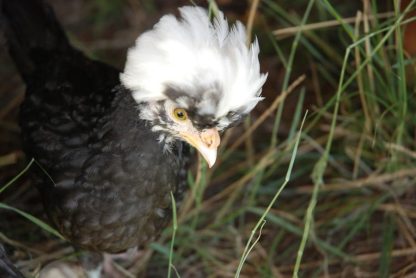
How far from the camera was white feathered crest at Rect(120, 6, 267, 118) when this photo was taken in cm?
128

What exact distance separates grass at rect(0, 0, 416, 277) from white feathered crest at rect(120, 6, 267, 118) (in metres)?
0.43

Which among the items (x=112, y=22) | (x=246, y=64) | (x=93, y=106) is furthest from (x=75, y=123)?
(x=112, y=22)

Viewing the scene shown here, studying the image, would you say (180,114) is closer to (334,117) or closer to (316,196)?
(334,117)

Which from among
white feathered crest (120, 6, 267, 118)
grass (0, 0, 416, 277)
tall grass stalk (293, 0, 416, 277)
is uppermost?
white feathered crest (120, 6, 267, 118)

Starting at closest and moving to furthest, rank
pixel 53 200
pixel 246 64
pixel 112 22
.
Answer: pixel 246 64, pixel 53 200, pixel 112 22

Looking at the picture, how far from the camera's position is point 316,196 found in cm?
190

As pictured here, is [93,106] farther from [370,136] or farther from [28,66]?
[370,136]

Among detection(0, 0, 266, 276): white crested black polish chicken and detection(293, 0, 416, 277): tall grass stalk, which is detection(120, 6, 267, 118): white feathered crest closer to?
detection(0, 0, 266, 276): white crested black polish chicken

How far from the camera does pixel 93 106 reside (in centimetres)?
160

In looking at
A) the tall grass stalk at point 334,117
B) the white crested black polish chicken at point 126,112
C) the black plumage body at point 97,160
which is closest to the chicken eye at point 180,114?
the white crested black polish chicken at point 126,112

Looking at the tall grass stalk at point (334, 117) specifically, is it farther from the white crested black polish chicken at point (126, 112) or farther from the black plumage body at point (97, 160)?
the black plumage body at point (97, 160)

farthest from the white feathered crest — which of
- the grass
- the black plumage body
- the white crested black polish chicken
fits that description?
the grass

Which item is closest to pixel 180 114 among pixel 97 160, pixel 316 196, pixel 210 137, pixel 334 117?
pixel 210 137

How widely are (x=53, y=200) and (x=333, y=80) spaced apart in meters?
1.02
